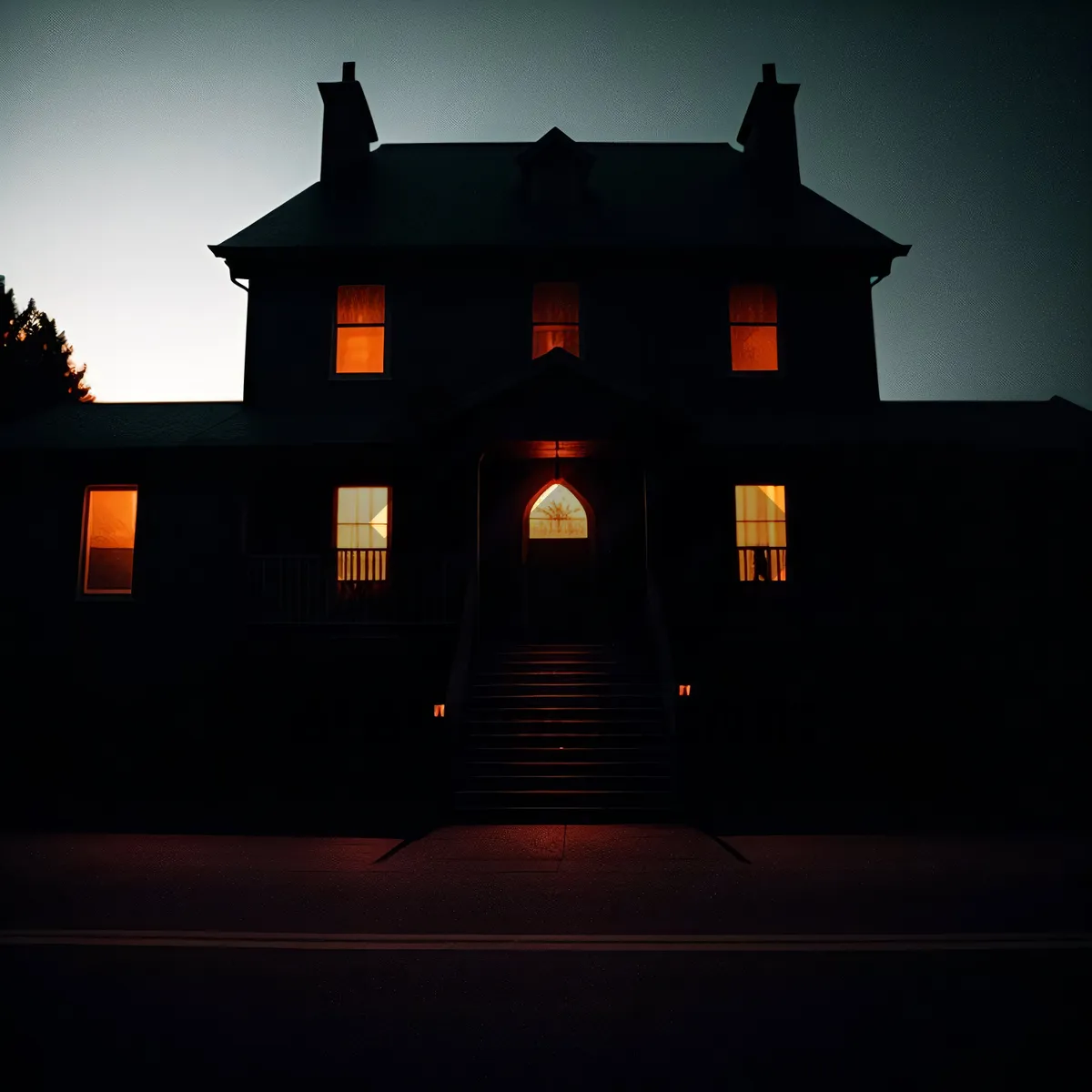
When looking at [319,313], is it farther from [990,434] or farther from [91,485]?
[990,434]

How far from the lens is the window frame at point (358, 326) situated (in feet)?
52.5

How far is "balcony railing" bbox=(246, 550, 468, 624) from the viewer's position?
1410cm

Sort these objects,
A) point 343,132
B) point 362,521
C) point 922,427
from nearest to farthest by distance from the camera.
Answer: point 922,427, point 362,521, point 343,132

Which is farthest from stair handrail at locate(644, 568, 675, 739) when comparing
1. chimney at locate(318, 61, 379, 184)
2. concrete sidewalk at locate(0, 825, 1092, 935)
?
chimney at locate(318, 61, 379, 184)

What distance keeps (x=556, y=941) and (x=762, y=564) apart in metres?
10.2

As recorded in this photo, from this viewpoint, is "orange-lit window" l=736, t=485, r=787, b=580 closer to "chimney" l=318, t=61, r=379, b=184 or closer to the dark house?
the dark house

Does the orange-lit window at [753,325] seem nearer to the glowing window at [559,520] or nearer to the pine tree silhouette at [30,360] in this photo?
the glowing window at [559,520]

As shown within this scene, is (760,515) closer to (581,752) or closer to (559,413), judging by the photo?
(559,413)

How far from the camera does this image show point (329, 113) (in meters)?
18.0

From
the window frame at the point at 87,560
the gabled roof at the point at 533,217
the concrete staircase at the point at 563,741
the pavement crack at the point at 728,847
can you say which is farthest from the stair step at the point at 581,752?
the gabled roof at the point at 533,217

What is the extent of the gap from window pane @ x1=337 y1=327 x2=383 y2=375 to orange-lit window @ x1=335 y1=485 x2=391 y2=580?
2.56 m

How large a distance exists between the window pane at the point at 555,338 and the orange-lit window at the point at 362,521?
4210mm

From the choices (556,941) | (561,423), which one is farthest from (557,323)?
(556,941)

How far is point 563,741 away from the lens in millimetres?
11914
